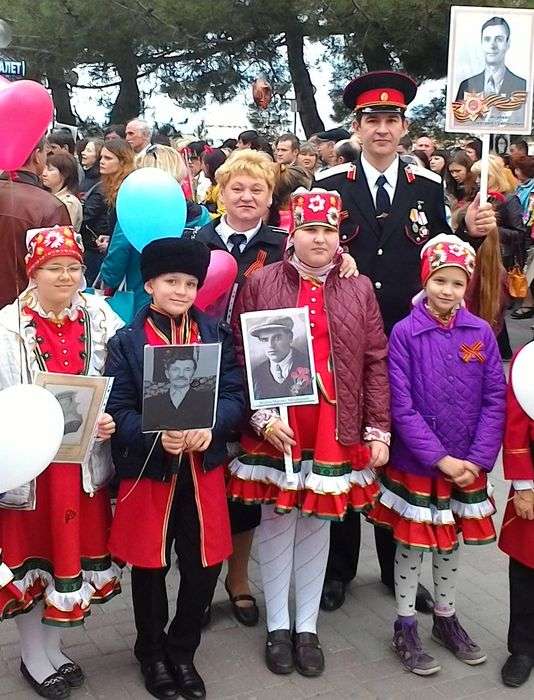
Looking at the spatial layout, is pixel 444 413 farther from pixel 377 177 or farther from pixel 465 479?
pixel 377 177

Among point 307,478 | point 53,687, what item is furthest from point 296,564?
point 53,687

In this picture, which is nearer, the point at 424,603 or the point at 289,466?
the point at 289,466

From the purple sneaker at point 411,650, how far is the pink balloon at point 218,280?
1.53 m

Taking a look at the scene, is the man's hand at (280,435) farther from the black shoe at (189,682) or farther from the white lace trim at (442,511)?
the black shoe at (189,682)

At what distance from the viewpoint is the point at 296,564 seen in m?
3.45

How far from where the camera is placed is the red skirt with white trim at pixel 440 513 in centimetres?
322

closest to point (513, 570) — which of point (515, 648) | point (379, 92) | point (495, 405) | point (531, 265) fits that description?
point (515, 648)

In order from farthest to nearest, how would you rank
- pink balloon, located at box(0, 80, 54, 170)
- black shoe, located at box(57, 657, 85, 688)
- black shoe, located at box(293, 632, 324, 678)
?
black shoe, located at box(293, 632, 324, 678) → black shoe, located at box(57, 657, 85, 688) → pink balloon, located at box(0, 80, 54, 170)

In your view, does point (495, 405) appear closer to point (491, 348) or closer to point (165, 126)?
point (491, 348)

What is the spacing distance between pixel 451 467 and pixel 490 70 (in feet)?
5.80

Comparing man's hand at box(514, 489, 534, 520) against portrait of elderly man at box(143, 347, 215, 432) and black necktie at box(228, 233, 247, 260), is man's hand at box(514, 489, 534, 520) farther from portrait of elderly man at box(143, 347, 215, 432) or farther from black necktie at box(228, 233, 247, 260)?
black necktie at box(228, 233, 247, 260)

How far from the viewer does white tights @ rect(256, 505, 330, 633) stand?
338cm

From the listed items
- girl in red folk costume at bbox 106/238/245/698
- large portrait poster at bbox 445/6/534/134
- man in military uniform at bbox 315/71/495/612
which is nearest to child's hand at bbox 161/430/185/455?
girl in red folk costume at bbox 106/238/245/698

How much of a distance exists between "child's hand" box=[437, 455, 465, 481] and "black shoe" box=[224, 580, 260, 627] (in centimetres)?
119
